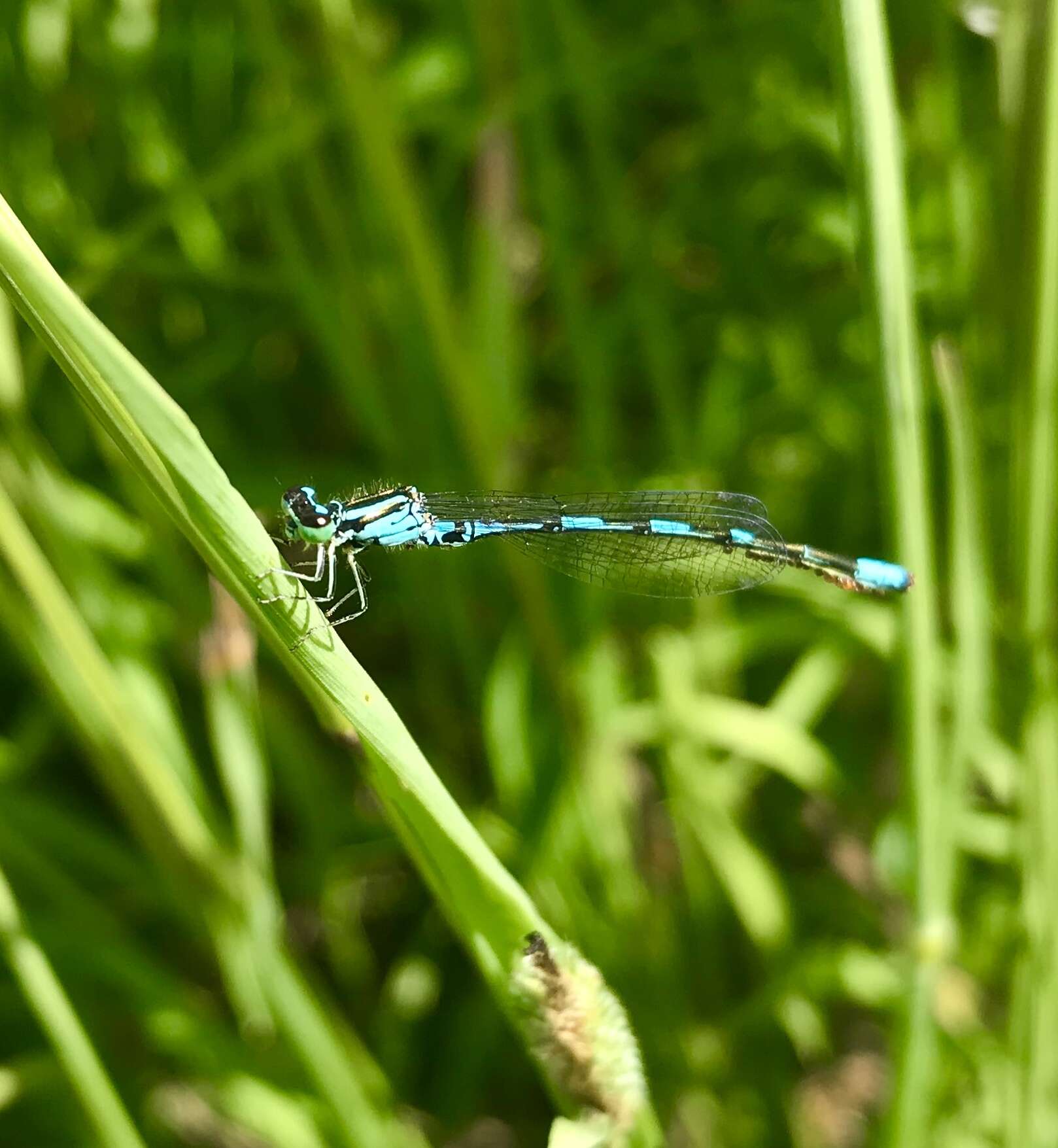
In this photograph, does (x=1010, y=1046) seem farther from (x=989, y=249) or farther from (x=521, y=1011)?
(x=989, y=249)

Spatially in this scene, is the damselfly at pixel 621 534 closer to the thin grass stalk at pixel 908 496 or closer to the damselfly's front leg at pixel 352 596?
the damselfly's front leg at pixel 352 596

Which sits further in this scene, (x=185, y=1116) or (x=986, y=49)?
(x=986, y=49)

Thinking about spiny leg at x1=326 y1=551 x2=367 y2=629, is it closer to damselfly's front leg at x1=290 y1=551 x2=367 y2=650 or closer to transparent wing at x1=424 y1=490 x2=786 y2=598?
damselfly's front leg at x1=290 y1=551 x2=367 y2=650

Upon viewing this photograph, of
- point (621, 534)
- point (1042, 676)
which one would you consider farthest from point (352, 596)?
point (1042, 676)

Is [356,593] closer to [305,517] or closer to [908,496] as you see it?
[305,517]

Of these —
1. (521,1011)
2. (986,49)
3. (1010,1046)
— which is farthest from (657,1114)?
(986,49)

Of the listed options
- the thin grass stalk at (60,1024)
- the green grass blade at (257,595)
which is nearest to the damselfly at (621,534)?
the thin grass stalk at (60,1024)
